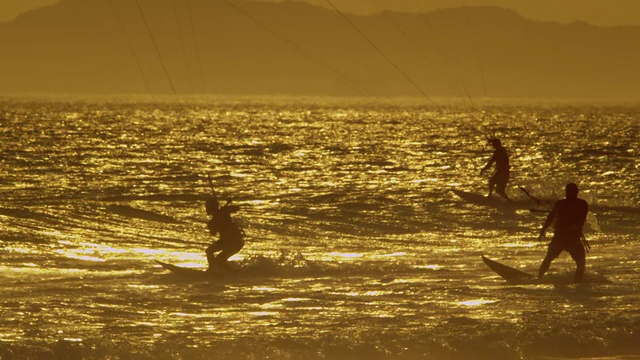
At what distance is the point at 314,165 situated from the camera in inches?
2267

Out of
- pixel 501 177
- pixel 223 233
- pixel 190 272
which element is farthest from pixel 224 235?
pixel 501 177

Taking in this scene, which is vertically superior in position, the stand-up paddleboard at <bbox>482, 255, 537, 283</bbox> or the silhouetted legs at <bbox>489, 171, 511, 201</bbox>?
the silhouetted legs at <bbox>489, 171, 511, 201</bbox>

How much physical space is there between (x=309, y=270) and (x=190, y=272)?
6.09 feet

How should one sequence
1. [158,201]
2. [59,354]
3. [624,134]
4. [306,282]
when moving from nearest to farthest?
[59,354]
[306,282]
[158,201]
[624,134]

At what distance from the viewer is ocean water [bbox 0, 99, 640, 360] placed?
14.1 m

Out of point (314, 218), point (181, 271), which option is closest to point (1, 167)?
point (314, 218)

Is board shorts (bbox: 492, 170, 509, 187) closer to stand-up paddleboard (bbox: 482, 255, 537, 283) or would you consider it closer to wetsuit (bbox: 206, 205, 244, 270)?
stand-up paddleboard (bbox: 482, 255, 537, 283)

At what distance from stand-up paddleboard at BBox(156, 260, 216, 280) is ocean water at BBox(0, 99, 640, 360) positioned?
17 cm

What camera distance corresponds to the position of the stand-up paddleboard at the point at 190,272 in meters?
19.3

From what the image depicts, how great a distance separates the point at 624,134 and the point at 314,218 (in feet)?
229

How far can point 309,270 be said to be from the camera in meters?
19.9

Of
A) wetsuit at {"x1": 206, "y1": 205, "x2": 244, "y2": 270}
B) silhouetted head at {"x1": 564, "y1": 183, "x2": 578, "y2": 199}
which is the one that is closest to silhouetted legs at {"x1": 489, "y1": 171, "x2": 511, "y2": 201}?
wetsuit at {"x1": 206, "y1": 205, "x2": 244, "y2": 270}

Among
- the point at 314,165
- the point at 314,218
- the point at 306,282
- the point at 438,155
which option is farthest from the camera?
the point at 438,155

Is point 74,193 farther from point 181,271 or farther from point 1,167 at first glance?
point 181,271
